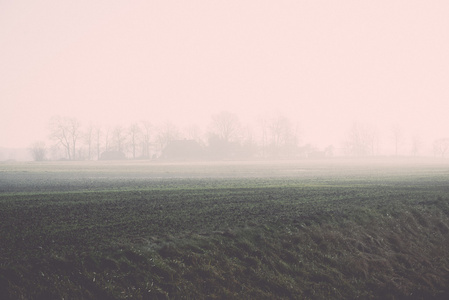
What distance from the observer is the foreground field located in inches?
453

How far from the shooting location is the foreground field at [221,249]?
11.5 meters

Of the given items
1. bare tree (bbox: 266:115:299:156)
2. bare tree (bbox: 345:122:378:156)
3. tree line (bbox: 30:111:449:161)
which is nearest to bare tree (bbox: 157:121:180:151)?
tree line (bbox: 30:111:449:161)

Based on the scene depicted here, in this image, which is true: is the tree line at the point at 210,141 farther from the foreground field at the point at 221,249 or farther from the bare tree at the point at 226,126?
the foreground field at the point at 221,249

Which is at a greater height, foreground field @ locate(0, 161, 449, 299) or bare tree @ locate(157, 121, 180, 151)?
bare tree @ locate(157, 121, 180, 151)

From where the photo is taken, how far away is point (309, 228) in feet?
57.5

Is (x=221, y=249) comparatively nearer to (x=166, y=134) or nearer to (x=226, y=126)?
(x=226, y=126)

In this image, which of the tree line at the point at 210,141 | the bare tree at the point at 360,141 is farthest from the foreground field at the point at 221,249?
the bare tree at the point at 360,141

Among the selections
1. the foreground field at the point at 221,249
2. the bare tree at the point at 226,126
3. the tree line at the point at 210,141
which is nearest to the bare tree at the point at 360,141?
the tree line at the point at 210,141

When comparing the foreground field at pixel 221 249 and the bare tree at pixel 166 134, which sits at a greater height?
the bare tree at pixel 166 134

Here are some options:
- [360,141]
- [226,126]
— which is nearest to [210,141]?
[226,126]

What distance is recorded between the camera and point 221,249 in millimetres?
14367

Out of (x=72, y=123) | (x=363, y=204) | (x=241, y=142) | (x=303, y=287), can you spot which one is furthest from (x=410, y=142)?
(x=303, y=287)

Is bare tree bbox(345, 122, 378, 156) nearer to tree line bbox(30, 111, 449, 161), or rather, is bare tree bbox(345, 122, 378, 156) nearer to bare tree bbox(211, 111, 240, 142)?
tree line bbox(30, 111, 449, 161)

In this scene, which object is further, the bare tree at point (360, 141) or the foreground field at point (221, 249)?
the bare tree at point (360, 141)
